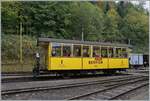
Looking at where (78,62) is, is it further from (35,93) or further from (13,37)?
(13,37)

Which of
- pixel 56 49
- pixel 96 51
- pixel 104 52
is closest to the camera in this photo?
pixel 56 49

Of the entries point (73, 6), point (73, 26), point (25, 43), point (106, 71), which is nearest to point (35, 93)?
point (106, 71)

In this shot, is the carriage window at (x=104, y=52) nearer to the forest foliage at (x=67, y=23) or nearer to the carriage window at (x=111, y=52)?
the carriage window at (x=111, y=52)

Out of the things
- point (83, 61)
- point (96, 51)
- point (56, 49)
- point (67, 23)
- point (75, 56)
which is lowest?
point (83, 61)

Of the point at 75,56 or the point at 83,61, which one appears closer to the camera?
the point at 75,56

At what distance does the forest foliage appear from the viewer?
43719 millimetres

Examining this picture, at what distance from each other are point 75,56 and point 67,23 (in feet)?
87.2

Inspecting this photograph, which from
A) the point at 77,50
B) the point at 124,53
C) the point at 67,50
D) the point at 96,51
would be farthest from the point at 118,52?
the point at 67,50

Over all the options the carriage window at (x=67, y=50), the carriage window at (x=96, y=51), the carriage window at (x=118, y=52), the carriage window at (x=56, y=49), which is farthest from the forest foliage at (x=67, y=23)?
the carriage window at (x=56, y=49)

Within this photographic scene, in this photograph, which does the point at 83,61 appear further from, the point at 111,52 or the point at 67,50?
the point at 111,52

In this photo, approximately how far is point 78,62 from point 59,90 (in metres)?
9.06

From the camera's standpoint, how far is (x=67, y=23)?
5191cm

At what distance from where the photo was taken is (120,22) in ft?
257

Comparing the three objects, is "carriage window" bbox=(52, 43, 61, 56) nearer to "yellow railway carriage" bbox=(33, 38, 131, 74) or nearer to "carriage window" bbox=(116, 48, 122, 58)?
"yellow railway carriage" bbox=(33, 38, 131, 74)
